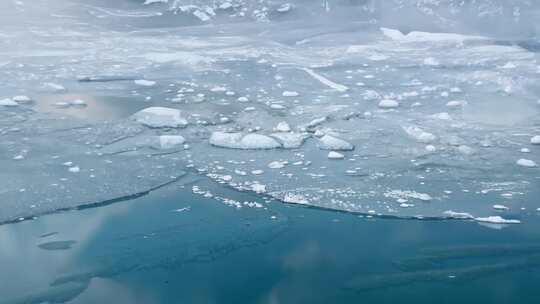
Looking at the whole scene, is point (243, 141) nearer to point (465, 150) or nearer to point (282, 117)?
point (282, 117)

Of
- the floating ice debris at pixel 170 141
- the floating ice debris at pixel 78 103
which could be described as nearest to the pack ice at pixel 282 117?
the floating ice debris at pixel 170 141

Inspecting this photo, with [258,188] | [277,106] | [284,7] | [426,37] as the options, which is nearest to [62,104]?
[277,106]

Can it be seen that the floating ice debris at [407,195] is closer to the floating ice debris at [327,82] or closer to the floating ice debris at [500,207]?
the floating ice debris at [500,207]

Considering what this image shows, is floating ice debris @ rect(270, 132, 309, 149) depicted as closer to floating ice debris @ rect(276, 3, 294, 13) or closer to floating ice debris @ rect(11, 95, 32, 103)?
floating ice debris @ rect(11, 95, 32, 103)

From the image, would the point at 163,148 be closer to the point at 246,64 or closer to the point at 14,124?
the point at 14,124

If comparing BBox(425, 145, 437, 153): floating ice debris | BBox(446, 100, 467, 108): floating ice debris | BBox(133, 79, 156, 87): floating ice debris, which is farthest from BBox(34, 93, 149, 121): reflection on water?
BBox(446, 100, 467, 108): floating ice debris
